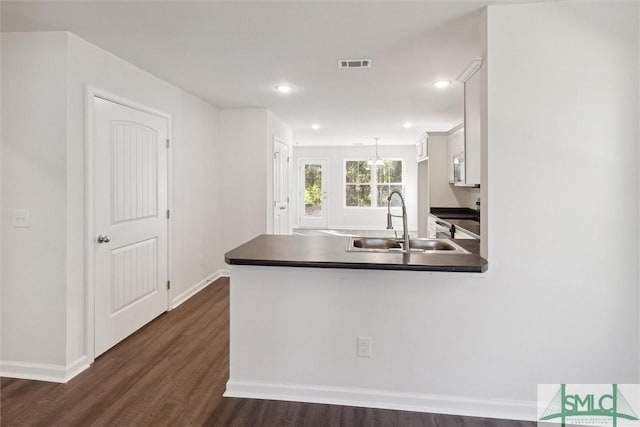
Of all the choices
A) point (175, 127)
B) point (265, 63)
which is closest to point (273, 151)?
point (175, 127)

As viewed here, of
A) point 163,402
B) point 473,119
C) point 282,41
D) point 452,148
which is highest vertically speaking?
point 282,41

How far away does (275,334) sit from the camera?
2.19 meters

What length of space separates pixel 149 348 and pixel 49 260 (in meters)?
1.00

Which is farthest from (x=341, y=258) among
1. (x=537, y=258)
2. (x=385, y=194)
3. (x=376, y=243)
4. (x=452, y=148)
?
(x=385, y=194)

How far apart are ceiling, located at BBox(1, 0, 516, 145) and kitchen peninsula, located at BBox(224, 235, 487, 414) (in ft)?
4.74

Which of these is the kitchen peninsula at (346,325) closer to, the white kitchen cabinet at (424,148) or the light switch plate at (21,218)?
the light switch plate at (21,218)

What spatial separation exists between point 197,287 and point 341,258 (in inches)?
114

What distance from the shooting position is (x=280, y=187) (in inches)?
225

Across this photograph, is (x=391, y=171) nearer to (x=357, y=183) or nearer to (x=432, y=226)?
(x=357, y=183)

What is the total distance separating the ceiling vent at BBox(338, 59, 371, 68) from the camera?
2.94 metres

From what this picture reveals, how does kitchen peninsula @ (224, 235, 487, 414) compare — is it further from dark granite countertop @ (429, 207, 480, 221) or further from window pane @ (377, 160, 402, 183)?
window pane @ (377, 160, 402, 183)

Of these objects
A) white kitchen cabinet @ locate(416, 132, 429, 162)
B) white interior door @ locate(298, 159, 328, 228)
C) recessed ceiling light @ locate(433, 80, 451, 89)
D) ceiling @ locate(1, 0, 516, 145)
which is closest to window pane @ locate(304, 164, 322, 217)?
white interior door @ locate(298, 159, 328, 228)

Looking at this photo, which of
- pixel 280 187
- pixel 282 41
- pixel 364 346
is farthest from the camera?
pixel 280 187

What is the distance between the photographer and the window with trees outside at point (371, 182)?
973 cm
